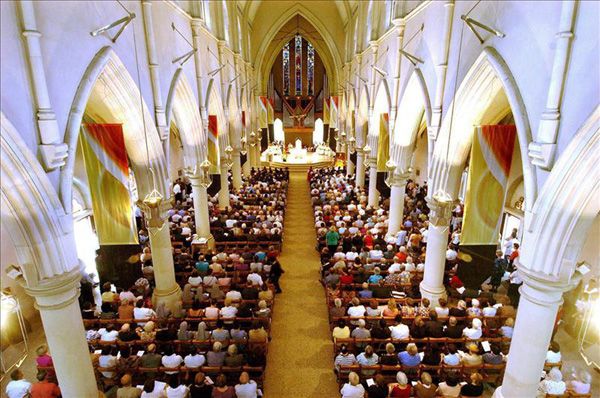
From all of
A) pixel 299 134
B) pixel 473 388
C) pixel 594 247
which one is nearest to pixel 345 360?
pixel 473 388

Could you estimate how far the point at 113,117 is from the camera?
7.65m

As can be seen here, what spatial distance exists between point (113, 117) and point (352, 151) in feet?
52.2

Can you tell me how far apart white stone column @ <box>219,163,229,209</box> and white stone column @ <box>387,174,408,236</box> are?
709 centimetres

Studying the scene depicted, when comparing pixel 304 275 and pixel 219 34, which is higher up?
pixel 219 34

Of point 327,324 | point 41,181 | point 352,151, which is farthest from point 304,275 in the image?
point 352,151

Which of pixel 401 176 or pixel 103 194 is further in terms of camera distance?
pixel 401 176

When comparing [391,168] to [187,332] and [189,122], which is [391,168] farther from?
[187,332]

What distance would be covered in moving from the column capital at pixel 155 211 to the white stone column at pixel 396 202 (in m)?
7.30

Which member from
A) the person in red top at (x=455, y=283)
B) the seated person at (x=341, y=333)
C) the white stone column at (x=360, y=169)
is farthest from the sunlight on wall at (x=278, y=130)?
the seated person at (x=341, y=333)

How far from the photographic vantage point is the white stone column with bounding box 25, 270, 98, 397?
501 centimetres

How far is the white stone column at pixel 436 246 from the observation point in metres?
8.45

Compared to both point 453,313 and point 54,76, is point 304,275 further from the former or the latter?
point 54,76

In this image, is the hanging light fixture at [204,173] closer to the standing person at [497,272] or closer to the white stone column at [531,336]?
the standing person at [497,272]

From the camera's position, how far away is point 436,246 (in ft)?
29.4
